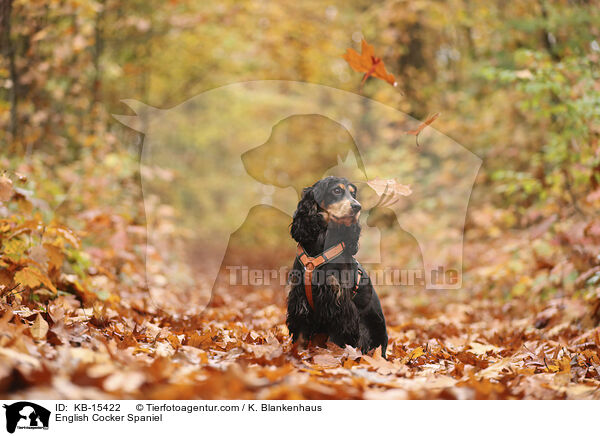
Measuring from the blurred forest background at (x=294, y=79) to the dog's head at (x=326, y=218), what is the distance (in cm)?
86

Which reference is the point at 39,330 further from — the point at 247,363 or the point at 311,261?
the point at 311,261

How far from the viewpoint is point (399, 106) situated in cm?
1187

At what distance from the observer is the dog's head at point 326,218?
3.53m

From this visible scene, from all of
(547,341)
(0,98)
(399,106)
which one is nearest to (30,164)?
(0,98)

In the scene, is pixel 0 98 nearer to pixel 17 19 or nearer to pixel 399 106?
pixel 17 19

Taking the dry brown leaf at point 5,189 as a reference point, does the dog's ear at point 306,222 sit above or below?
below

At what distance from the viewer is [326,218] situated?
3549 mm

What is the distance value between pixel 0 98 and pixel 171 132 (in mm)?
8257

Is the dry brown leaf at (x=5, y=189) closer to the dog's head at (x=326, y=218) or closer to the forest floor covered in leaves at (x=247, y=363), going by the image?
the forest floor covered in leaves at (x=247, y=363)
